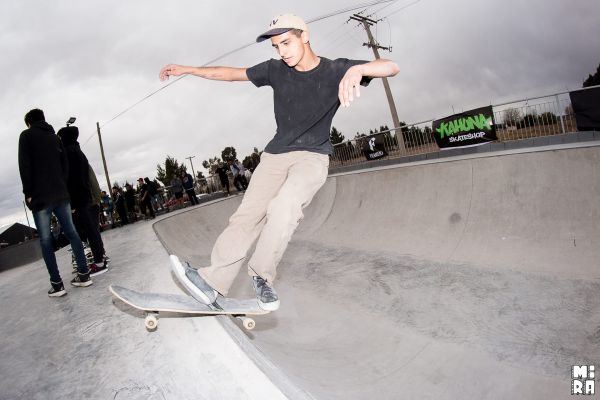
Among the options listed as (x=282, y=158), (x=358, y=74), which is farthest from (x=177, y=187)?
(x=358, y=74)

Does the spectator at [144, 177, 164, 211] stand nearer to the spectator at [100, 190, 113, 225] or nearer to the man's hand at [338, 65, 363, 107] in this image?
the spectator at [100, 190, 113, 225]

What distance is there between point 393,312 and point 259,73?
3.49 metres

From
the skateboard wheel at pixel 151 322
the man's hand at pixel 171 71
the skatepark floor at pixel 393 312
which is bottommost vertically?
the skatepark floor at pixel 393 312

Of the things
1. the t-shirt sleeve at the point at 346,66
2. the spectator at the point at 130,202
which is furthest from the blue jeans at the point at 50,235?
the spectator at the point at 130,202

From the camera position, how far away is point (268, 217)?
7.71 feet

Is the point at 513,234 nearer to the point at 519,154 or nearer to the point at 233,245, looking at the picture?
the point at 519,154

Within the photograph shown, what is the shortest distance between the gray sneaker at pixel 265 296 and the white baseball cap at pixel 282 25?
5.83 ft

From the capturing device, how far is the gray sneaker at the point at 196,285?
2.33 m

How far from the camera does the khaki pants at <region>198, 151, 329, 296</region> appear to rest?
2.35 m

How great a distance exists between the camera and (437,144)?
12.9 meters

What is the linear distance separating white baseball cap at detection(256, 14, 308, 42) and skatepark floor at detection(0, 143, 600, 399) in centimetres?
200

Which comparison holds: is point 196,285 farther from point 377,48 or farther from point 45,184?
point 377,48

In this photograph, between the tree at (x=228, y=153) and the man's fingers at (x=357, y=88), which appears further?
the tree at (x=228, y=153)

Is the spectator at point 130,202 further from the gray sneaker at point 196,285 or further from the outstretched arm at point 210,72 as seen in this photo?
the gray sneaker at point 196,285
